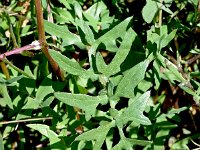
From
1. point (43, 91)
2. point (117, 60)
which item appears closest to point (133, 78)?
point (117, 60)

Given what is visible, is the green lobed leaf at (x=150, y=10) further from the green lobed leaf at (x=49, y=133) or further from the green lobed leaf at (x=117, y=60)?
the green lobed leaf at (x=49, y=133)

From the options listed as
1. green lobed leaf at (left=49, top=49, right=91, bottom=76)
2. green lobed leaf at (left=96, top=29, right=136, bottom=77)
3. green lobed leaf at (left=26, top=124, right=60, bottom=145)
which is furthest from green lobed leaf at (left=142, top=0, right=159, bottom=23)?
green lobed leaf at (left=26, top=124, right=60, bottom=145)

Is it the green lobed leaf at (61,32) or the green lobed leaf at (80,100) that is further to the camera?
the green lobed leaf at (61,32)

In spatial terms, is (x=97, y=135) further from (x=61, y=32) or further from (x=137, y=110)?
(x=61, y=32)

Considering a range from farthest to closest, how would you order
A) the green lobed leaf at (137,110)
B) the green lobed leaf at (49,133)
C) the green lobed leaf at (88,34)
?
the green lobed leaf at (49,133) < the green lobed leaf at (88,34) < the green lobed leaf at (137,110)

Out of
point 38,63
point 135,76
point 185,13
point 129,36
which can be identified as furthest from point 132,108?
point 185,13

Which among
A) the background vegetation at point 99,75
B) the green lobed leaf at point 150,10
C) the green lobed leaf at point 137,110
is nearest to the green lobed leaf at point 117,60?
the background vegetation at point 99,75

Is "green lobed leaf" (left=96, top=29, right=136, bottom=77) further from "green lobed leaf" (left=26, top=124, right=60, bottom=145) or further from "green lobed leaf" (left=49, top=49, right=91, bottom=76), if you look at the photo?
"green lobed leaf" (left=26, top=124, right=60, bottom=145)

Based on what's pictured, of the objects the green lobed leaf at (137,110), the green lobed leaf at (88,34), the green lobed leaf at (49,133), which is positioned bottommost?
the green lobed leaf at (49,133)
